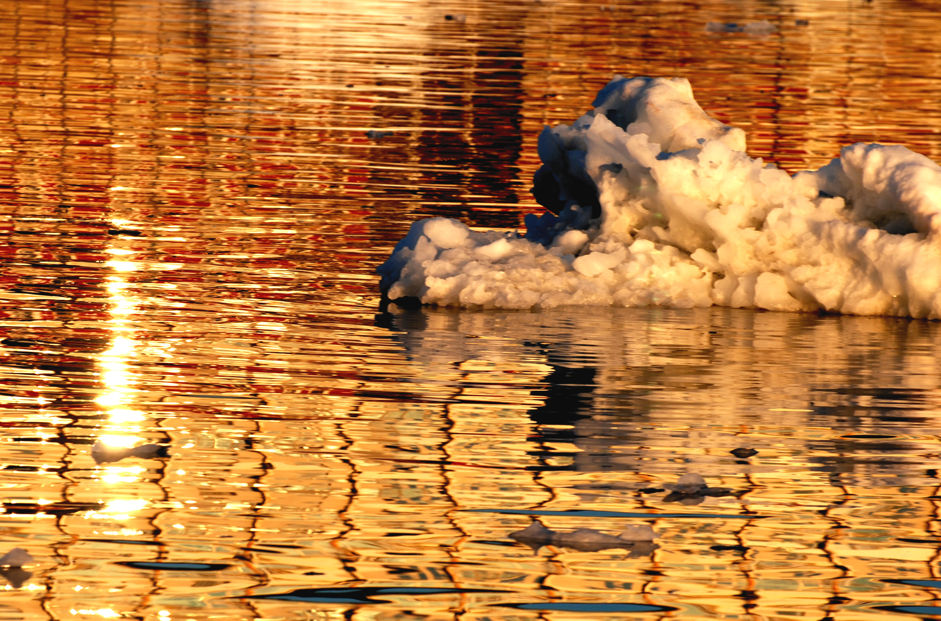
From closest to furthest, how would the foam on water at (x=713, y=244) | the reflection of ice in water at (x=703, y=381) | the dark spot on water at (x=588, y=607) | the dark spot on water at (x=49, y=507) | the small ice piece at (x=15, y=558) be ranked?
the dark spot on water at (x=588, y=607)
the small ice piece at (x=15, y=558)
the dark spot on water at (x=49, y=507)
the reflection of ice in water at (x=703, y=381)
the foam on water at (x=713, y=244)

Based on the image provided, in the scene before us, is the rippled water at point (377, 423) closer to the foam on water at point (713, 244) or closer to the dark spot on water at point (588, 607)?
the dark spot on water at point (588, 607)

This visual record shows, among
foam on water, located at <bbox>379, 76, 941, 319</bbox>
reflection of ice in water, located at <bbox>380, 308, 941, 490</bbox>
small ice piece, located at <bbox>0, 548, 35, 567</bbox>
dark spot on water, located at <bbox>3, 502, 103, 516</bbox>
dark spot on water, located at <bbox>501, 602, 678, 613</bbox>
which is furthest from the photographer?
foam on water, located at <bbox>379, 76, 941, 319</bbox>

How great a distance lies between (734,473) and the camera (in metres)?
6.22

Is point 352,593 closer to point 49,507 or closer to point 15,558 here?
point 15,558

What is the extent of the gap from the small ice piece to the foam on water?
4548mm

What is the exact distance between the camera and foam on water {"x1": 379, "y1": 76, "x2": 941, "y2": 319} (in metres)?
9.48

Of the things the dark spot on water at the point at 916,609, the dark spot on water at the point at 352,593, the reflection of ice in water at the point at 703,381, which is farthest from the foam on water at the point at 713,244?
the dark spot on water at the point at 916,609

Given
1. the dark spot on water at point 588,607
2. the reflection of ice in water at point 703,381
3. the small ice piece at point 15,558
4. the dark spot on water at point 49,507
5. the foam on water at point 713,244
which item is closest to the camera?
the dark spot on water at point 588,607

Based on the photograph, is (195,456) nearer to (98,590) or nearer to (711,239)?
(98,590)

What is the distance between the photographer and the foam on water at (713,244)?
373 inches

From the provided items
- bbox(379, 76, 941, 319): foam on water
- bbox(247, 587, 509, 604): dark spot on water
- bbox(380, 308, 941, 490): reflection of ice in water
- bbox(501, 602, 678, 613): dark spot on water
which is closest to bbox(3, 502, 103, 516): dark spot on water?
bbox(247, 587, 509, 604): dark spot on water

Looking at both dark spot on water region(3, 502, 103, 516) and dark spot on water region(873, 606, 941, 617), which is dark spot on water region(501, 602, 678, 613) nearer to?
dark spot on water region(873, 606, 941, 617)

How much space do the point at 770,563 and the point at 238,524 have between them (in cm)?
156

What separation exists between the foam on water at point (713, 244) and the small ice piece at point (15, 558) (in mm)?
4548
